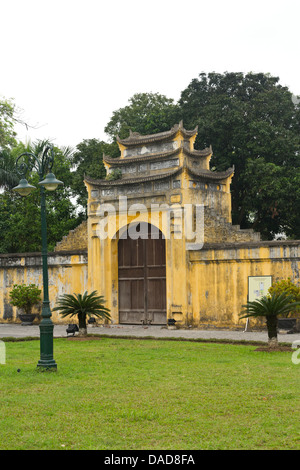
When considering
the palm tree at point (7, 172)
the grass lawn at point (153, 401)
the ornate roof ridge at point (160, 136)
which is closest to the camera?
the grass lawn at point (153, 401)

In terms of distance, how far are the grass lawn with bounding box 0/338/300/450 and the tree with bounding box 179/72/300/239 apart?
15277 millimetres

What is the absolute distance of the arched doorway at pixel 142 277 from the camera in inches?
861

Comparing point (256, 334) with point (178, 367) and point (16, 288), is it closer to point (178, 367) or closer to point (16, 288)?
point (178, 367)

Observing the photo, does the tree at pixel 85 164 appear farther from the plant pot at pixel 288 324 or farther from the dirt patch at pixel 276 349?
the dirt patch at pixel 276 349

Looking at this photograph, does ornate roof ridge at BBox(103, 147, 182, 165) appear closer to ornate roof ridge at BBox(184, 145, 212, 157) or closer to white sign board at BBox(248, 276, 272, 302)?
ornate roof ridge at BBox(184, 145, 212, 157)

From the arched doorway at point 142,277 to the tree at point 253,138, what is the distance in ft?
24.9

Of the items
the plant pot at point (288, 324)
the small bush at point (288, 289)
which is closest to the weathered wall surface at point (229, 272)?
the small bush at point (288, 289)

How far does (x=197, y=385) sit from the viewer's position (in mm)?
9531

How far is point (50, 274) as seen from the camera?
24.5 m

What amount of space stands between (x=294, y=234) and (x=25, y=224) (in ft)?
42.1

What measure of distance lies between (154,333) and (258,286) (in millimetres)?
3430

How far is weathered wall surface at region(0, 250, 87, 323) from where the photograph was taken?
23.8m

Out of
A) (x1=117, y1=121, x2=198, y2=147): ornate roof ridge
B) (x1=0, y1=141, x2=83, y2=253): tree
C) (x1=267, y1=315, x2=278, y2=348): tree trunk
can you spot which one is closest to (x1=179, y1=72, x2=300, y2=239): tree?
(x1=117, y1=121, x2=198, y2=147): ornate roof ridge
